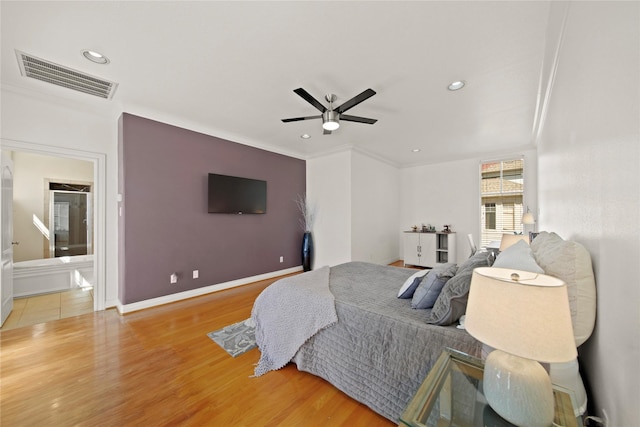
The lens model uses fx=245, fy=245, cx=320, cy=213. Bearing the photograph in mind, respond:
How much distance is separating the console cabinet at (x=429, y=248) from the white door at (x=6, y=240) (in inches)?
255

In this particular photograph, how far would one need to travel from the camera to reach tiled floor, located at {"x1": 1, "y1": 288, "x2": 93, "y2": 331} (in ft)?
9.51

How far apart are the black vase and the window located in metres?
3.90

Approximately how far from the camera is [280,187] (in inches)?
199

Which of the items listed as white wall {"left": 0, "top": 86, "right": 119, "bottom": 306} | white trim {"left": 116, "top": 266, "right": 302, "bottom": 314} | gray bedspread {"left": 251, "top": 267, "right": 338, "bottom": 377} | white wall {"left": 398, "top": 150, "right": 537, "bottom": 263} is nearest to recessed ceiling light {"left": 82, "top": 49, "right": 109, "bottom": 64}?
white wall {"left": 0, "top": 86, "right": 119, "bottom": 306}

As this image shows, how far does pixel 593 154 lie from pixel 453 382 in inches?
44.5

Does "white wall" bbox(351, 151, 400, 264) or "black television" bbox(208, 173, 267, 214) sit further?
"white wall" bbox(351, 151, 400, 264)

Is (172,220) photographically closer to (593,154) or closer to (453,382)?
(453,382)

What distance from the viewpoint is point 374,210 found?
220 inches

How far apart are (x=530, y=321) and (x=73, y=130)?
4646 mm

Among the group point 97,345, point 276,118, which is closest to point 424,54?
point 276,118

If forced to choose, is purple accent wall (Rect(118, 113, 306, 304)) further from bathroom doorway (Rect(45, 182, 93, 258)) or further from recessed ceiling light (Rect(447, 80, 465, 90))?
recessed ceiling light (Rect(447, 80, 465, 90))

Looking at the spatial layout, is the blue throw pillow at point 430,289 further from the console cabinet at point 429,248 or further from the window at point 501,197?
the window at point 501,197

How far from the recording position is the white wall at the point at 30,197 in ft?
14.3

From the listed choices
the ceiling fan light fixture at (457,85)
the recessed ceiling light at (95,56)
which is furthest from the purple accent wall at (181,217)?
the ceiling fan light fixture at (457,85)
